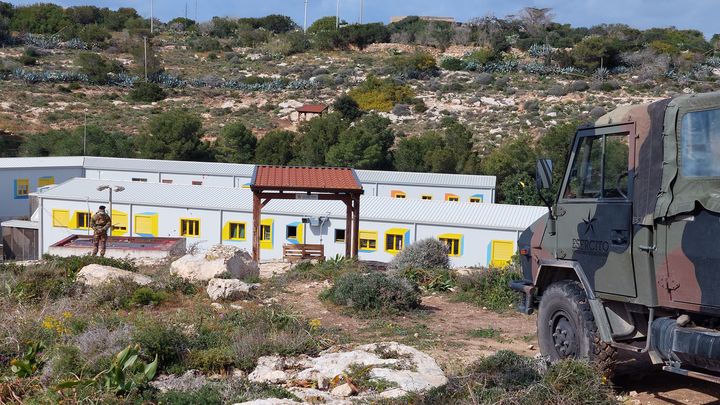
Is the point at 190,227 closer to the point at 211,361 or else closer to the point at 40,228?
the point at 40,228

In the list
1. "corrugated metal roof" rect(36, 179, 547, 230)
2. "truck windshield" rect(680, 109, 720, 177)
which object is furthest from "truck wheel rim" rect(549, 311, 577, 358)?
"corrugated metal roof" rect(36, 179, 547, 230)

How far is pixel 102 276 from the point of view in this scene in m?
13.7

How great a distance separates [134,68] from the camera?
70375mm

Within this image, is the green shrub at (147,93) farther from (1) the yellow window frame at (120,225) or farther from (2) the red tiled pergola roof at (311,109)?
(1) the yellow window frame at (120,225)

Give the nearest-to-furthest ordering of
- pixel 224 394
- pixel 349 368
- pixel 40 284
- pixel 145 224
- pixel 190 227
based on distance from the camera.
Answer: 1. pixel 224 394
2. pixel 349 368
3. pixel 40 284
4. pixel 190 227
5. pixel 145 224

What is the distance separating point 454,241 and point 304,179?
23.2ft

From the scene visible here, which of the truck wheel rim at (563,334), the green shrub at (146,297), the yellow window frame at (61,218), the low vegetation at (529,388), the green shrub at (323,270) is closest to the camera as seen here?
the low vegetation at (529,388)

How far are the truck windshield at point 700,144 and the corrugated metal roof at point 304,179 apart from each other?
14.1m

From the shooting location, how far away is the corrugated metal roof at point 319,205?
25562 mm

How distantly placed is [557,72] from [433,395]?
64538 mm

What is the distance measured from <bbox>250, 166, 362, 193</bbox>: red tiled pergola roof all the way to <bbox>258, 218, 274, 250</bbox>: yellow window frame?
6.22 meters

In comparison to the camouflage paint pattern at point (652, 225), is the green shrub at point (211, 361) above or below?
below

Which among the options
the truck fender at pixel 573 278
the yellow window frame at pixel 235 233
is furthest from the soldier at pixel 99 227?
the truck fender at pixel 573 278

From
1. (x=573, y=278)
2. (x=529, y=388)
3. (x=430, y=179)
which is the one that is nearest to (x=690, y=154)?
(x=573, y=278)
